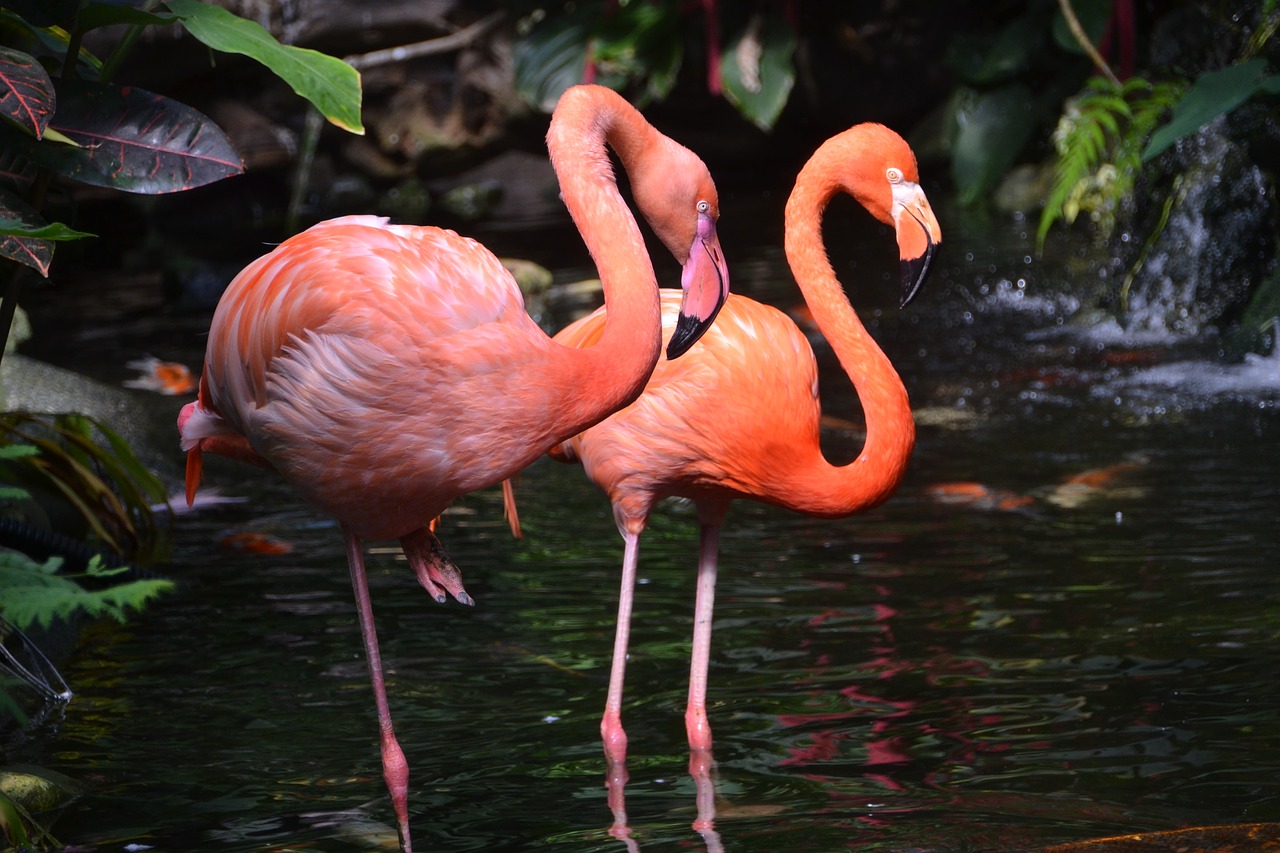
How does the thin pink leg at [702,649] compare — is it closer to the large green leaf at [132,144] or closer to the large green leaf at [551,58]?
the large green leaf at [132,144]

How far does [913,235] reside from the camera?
3.31m

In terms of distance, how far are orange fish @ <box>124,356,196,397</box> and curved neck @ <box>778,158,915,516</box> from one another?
4716 millimetres

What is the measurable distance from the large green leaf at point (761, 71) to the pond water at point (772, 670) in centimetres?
692

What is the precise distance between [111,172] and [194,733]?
1376 millimetres

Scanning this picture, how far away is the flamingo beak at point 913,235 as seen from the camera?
10.8 feet

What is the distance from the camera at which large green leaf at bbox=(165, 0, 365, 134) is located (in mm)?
3119

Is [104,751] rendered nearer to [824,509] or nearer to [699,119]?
[824,509]

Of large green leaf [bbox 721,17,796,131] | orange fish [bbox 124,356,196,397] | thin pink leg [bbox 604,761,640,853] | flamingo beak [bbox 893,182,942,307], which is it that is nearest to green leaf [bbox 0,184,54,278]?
thin pink leg [bbox 604,761,640,853]

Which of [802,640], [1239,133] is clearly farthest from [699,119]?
[802,640]

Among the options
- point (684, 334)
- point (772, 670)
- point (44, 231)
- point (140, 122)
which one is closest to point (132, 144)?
point (140, 122)

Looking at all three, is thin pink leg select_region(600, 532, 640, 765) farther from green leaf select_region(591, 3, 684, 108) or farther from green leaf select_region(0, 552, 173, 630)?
green leaf select_region(591, 3, 684, 108)

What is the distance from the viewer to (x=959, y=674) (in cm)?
367

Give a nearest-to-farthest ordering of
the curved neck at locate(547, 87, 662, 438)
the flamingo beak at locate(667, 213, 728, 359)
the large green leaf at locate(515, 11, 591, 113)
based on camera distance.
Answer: the curved neck at locate(547, 87, 662, 438)
the flamingo beak at locate(667, 213, 728, 359)
the large green leaf at locate(515, 11, 591, 113)

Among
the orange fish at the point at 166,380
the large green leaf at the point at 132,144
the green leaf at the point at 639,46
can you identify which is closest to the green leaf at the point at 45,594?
the large green leaf at the point at 132,144
